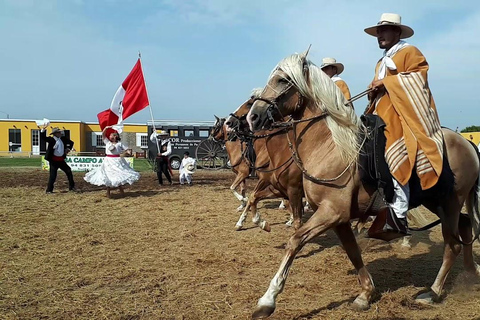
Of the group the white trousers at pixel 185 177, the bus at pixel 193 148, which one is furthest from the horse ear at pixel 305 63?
the bus at pixel 193 148

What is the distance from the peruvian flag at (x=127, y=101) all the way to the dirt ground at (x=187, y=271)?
12.8 feet

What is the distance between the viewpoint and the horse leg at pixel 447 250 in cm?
416

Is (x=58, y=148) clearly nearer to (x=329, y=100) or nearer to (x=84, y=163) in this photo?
(x=84, y=163)

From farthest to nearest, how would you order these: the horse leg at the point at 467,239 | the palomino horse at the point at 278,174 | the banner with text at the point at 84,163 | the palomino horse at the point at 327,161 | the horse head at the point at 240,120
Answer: the banner with text at the point at 84,163 < the horse head at the point at 240,120 < the palomino horse at the point at 278,174 < the horse leg at the point at 467,239 < the palomino horse at the point at 327,161

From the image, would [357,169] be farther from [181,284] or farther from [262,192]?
[262,192]

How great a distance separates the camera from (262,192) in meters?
7.05

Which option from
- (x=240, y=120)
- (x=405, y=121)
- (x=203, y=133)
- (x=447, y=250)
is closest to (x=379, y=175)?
(x=405, y=121)

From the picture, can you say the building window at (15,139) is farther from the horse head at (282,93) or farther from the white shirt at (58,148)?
the horse head at (282,93)

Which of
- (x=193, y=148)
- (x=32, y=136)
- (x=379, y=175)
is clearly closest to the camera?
(x=379, y=175)

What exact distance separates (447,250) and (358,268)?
3.33 ft

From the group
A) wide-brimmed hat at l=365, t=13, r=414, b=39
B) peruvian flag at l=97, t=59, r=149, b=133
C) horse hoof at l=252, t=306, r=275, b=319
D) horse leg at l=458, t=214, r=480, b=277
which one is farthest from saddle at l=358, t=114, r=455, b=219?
peruvian flag at l=97, t=59, r=149, b=133

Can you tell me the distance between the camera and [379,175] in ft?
12.2

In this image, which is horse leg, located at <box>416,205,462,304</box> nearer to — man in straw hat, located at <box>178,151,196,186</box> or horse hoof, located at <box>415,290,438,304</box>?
horse hoof, located at <box>415,290,438,304</box>

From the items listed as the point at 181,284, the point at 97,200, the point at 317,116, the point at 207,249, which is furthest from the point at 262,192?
the point at 97,200
